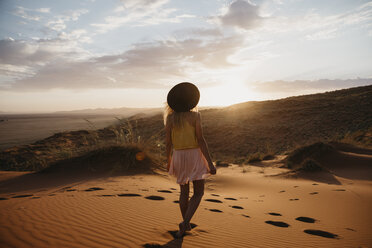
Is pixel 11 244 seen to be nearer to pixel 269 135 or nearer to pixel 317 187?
pixel 317 187

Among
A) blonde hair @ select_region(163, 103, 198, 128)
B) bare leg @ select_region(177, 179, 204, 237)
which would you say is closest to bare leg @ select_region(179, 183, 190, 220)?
bare leg @ select_region(177, 179, 204, 237)

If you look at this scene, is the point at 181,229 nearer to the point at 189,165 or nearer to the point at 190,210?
the point at 190,210

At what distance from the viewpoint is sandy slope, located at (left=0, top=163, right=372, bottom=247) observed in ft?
9.70

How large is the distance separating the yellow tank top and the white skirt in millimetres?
68

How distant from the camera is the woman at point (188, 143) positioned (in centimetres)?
315

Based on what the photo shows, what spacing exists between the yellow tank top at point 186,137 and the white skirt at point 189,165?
7cm

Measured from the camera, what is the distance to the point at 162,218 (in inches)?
153

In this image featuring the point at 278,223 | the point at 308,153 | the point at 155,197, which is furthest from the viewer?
the point at 308,153

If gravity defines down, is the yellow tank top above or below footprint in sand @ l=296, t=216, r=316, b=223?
above

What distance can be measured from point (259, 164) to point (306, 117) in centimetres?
1731

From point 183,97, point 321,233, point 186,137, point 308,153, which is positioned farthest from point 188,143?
point 308,153

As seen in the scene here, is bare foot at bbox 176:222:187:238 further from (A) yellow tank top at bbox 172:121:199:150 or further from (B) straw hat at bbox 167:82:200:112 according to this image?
(B) straw hat at bbox 167:82:200:112

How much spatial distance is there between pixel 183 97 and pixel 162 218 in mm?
2006

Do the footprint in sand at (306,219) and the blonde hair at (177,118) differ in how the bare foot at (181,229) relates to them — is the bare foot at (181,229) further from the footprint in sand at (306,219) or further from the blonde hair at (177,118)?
the footprint in sand at (306,219)
